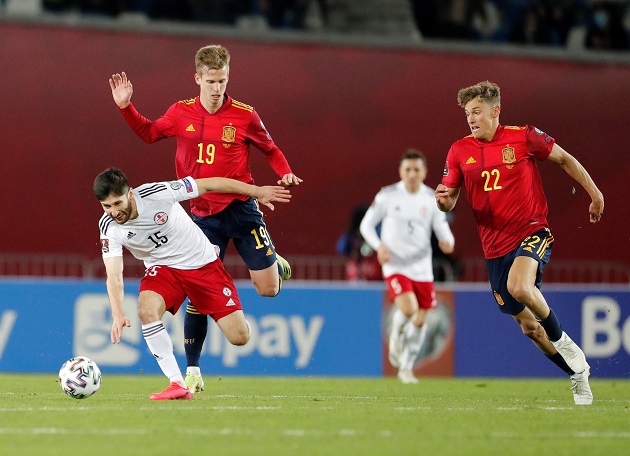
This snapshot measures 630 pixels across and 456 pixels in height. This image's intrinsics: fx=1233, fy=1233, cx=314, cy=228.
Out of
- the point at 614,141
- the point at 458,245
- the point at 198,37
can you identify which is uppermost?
the point at 198,37

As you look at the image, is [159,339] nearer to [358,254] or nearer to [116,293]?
[116,293]

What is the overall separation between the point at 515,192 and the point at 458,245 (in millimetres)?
8660

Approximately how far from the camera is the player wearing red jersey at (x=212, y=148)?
30.5 ft

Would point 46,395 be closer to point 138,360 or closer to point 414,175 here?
point 138,360

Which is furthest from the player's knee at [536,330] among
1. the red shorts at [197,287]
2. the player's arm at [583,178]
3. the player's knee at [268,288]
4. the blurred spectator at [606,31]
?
the blurred spectator at [606,31]

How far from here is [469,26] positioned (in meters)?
18.7

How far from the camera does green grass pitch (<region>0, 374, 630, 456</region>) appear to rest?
611cm

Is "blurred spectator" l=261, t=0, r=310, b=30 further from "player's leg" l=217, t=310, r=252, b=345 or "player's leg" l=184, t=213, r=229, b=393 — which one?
"player's leg" l=217, t=310, r=252, b=345

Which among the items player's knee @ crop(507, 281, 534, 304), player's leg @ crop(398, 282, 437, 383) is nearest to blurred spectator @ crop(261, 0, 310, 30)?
player's leg @ crop(398, 282, 437, 383)

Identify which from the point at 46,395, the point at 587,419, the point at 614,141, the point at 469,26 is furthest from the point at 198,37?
the point at 587,419

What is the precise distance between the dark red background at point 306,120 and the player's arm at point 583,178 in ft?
26.9

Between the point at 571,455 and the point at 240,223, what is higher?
the point at 240,223

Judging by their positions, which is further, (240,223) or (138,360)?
(138,360)

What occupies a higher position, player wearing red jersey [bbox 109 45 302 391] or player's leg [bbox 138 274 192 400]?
player wearing red jersey [bbox 109 45 302 391]
